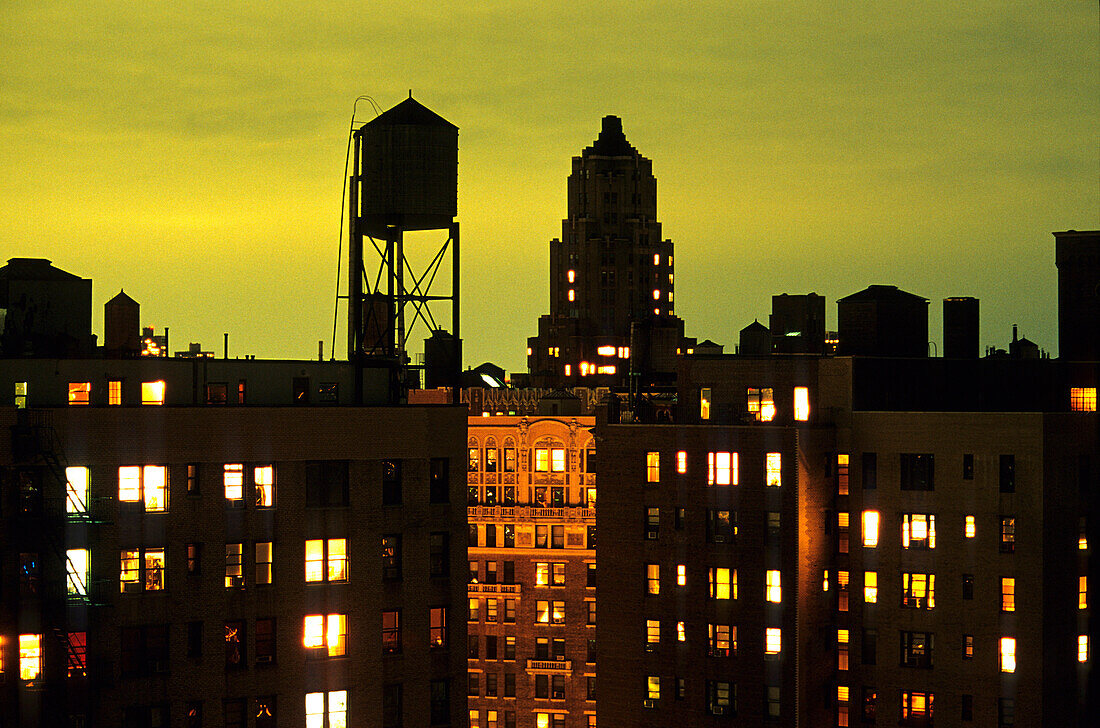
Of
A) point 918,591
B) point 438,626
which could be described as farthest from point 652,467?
point 438,626

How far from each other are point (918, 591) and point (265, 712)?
134ft

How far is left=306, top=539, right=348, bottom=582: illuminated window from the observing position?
5591 cm

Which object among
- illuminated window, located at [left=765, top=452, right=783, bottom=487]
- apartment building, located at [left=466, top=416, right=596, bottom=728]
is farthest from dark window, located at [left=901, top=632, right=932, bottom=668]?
apartment building, located at [left=466, top=416, right=596, bottom=728]

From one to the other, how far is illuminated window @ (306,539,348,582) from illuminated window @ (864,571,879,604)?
125ft

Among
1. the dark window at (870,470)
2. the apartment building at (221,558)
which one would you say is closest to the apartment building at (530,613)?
the dark window at (870,470)

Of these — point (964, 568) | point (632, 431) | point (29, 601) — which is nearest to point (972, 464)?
point (964, 568)

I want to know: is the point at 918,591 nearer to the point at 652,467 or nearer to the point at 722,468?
the point at 722,468

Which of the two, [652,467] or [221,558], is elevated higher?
[652,467]

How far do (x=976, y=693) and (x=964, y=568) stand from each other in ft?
22.2

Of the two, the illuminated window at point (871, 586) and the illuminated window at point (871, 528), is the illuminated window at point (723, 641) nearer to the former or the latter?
the illuminated window at point (871, 586)

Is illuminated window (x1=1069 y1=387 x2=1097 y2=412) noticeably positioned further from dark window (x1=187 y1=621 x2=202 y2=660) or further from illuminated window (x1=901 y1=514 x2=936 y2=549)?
dark window (x1=187 y1=621 x2=202 y2=660)

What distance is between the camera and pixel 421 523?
5822 centimetres

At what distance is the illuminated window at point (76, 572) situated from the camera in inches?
2024

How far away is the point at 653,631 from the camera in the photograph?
8425cm
